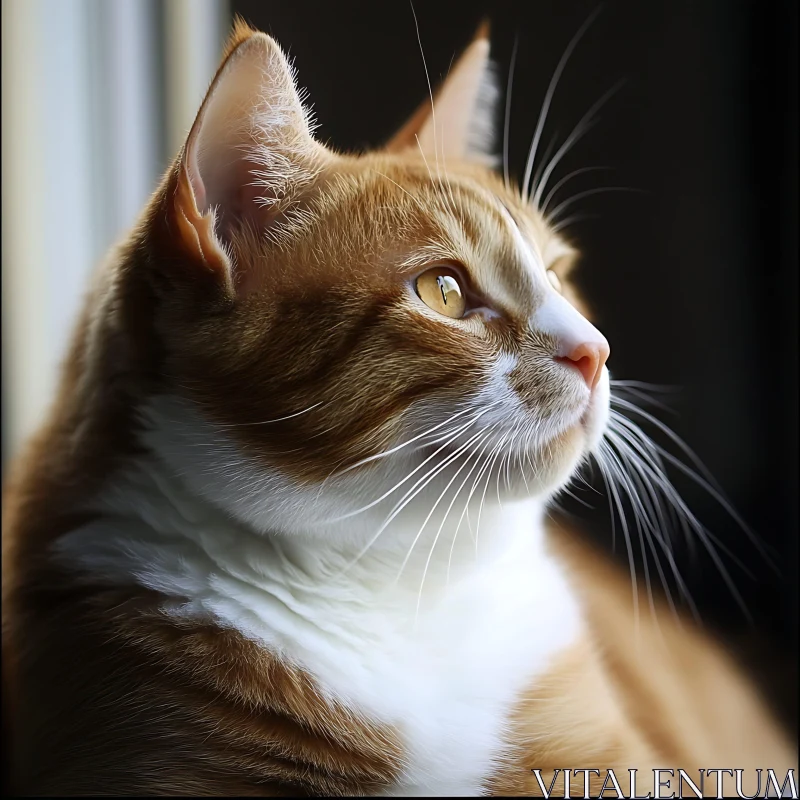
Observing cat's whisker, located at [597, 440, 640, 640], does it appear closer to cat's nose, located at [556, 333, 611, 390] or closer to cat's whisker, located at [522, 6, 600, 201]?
cat's nose, located at [556, 333, 611, 390]

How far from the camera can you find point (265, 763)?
65 cm

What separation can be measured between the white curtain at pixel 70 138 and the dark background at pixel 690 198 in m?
0.25

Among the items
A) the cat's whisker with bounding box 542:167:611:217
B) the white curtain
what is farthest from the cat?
the white curtain

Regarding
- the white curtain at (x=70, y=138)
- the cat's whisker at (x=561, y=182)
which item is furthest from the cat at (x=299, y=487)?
the white curtain at (x=70, y=138)

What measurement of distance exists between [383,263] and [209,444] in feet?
0.70

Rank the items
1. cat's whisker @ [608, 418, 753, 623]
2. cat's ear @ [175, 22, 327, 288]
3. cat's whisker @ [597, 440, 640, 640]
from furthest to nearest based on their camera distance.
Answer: cat's whisker @ [608, 418, 753, 623] → cat's whisker @ [597, 440, 640, 640] → cat's ear @ [175, 22, 327, 288]

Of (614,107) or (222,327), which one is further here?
(614,107)

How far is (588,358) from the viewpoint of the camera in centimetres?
68

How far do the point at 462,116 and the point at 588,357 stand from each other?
33 cm

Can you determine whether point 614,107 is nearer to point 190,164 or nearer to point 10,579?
point 190,164

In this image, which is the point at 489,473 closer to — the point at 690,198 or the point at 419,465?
the point at 419,465

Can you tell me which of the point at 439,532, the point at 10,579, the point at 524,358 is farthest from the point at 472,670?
the point at 10,579

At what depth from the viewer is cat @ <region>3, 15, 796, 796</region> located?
66 centimetres

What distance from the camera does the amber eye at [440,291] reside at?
0.69 meters
